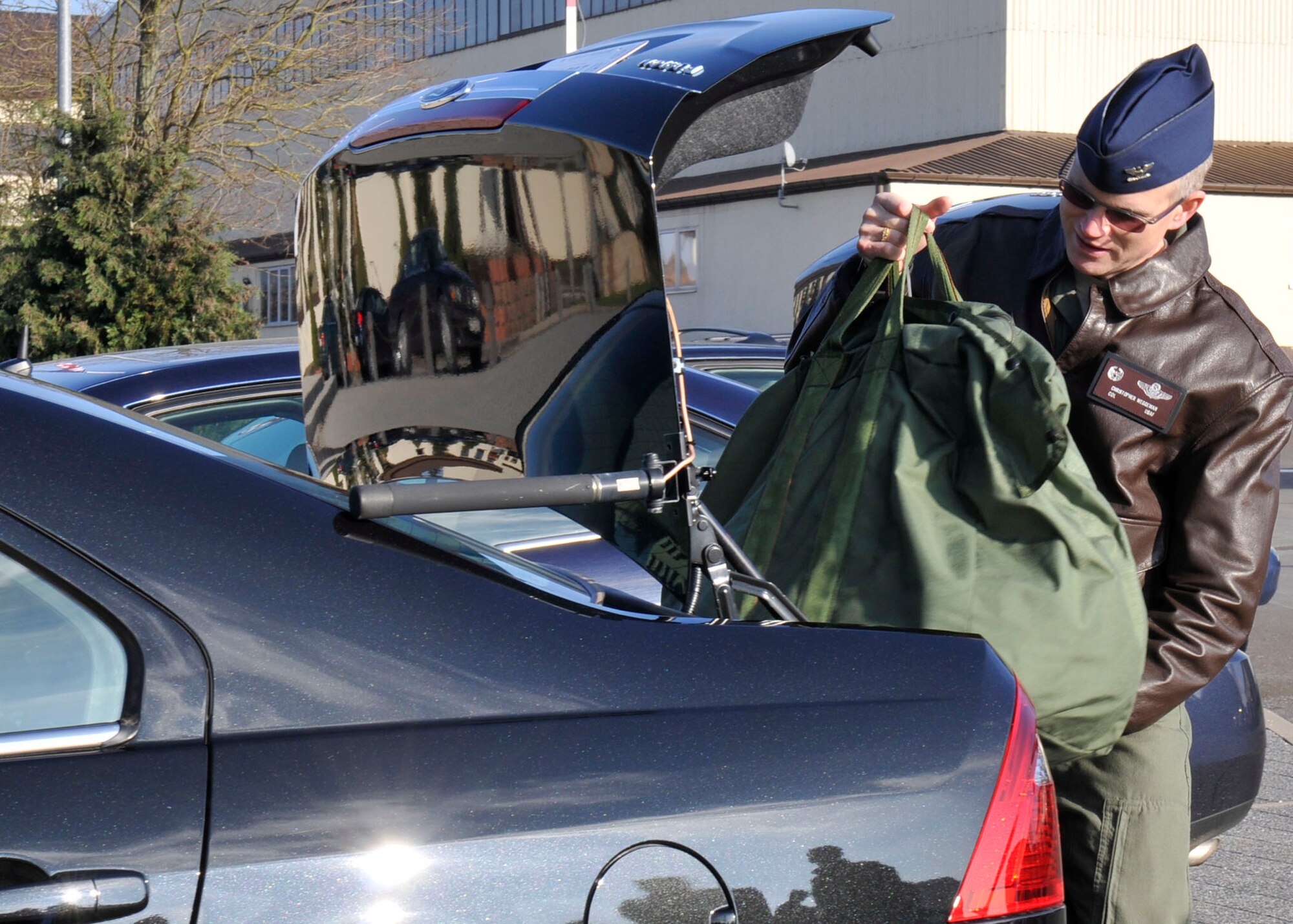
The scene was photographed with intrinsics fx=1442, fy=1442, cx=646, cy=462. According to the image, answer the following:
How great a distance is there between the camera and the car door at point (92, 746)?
1.34 metres

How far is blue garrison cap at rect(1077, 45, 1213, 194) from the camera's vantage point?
2.09 m

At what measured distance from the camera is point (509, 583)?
5.37 ft

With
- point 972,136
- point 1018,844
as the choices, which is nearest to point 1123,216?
point 1018,844

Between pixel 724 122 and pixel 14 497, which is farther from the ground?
pixel 724 122

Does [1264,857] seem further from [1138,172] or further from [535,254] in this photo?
[535,254]

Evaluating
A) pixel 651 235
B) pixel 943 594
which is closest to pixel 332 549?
pixel 651 235

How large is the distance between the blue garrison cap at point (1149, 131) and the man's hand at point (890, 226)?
23 cm

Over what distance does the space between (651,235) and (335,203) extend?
78cm

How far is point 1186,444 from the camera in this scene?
216 cm

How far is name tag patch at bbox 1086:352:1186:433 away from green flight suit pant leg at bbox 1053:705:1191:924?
0.47m

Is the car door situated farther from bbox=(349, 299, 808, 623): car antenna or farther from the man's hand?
the man's hand

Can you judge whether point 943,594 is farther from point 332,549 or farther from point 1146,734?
point 332,549

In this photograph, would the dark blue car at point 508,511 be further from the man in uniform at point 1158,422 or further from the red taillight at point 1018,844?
the red taillight at point 1018,844

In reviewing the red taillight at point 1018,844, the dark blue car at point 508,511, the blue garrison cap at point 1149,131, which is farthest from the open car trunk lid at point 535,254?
the dark blue car at point 508,511
